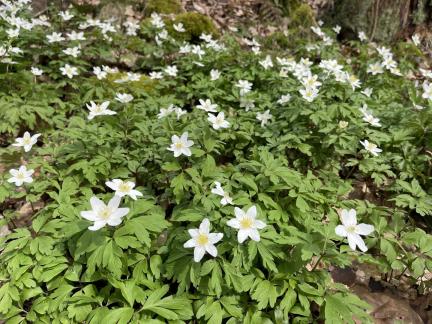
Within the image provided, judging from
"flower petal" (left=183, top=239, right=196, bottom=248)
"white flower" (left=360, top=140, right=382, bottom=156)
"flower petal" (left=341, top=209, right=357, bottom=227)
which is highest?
"flower petal" (left=341, top=209, right=357, bottom=227)

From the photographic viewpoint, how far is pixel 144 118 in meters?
3.99

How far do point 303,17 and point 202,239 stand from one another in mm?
6677

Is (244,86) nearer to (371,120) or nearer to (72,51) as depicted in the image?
(371,120)

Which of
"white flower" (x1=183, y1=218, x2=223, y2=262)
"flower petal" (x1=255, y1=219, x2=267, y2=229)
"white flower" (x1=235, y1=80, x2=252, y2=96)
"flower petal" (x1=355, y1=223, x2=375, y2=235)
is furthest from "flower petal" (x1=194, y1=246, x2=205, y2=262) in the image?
"white flower" (x1=235, y1=80, x2=252, y2=96)

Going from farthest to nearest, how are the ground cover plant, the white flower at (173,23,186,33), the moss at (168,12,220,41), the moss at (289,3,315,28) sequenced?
the moss at (289,3,315,28) < the moss at (168,12,220,41) < the white flower at (173,23,186,33) < the ground cover plant

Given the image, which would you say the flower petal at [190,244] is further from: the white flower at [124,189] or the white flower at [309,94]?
the white flower at [309,94]

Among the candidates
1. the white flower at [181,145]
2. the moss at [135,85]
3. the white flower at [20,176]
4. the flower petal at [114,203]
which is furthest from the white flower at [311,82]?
the white flower at [20,176]

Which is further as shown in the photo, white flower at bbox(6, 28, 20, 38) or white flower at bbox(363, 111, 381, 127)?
white flower at bbox(6, 28, 20, 38)

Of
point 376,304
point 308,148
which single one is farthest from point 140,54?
point 376,304

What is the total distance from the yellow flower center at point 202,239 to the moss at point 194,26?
5050 mm

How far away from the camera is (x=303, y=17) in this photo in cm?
775

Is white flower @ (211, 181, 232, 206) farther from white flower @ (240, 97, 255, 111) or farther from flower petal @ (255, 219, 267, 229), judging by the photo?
white flower @ (240, 97, 255, 111)

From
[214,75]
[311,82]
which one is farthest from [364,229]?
[214,75]

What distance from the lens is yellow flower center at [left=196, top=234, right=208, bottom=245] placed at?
7.93 feet
